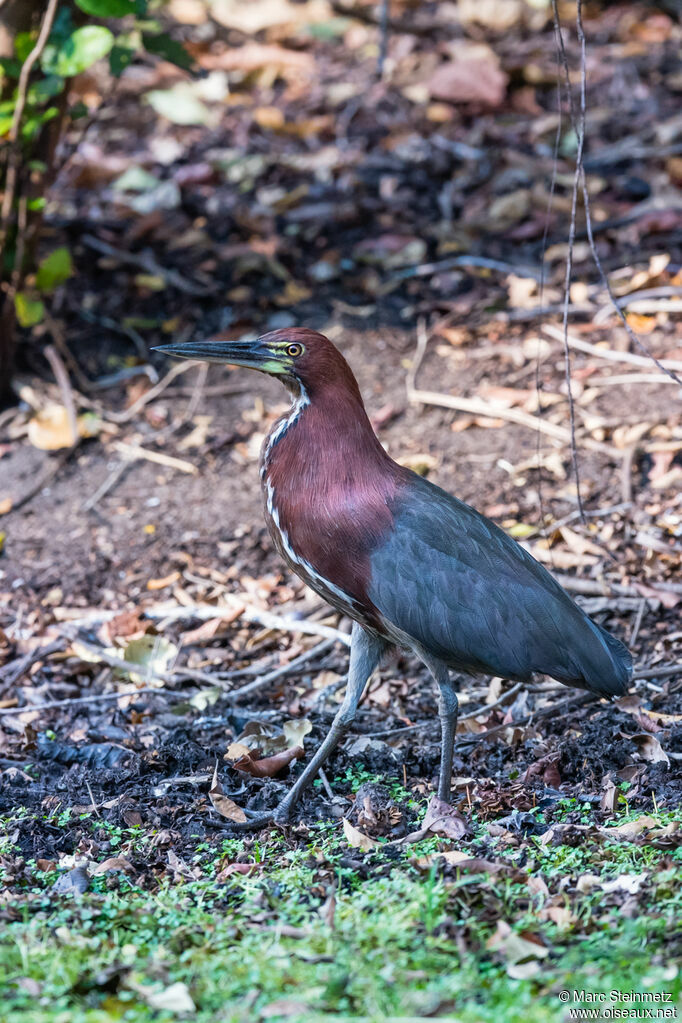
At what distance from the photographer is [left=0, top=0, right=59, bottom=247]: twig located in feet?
18.4

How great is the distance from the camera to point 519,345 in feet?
23.4

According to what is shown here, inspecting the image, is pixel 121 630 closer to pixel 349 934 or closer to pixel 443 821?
pixel 443 821

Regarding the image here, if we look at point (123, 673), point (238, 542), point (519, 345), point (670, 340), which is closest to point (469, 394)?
point (519, 345)

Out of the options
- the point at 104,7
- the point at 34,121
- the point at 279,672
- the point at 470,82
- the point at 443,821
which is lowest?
the point at 279,672

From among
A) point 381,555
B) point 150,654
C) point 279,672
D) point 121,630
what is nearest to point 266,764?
point 279,672

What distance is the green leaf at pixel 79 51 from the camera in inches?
222

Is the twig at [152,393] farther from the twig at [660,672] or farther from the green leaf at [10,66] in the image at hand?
the twig at [660,672]

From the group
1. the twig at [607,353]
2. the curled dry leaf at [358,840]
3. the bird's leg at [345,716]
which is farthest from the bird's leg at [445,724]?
the twig at [607,353]

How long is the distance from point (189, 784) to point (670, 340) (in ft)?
13.7

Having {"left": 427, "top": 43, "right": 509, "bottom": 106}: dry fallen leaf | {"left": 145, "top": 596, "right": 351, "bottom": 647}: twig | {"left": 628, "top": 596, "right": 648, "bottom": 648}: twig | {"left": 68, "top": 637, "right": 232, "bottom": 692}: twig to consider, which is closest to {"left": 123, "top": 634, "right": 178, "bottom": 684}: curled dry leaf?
{"left": 68, "top": 637, "right": 232, "bottom": 692}: twig

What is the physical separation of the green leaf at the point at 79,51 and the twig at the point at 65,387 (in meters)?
1.91

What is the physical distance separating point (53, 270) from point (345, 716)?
3.84 m

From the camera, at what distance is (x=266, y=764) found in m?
4.43

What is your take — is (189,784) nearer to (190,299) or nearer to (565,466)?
(565,466)
